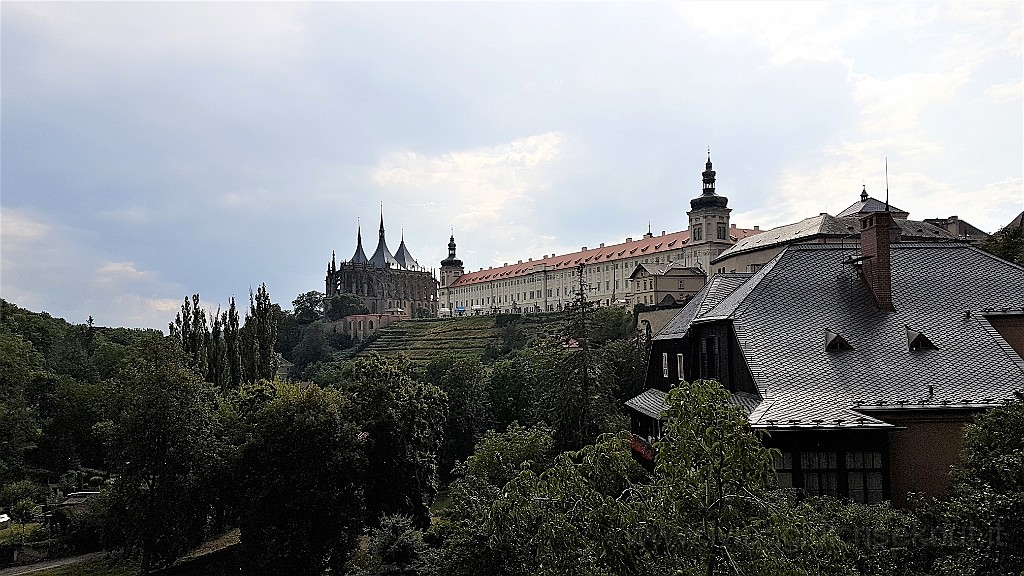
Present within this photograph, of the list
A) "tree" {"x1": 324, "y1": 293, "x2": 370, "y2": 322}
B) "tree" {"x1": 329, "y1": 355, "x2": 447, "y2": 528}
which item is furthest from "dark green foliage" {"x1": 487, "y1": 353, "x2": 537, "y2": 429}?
"tree" {"x1": 324, "y1": 293, "x2": 370, "y2": 322}

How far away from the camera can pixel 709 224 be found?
92.2 m

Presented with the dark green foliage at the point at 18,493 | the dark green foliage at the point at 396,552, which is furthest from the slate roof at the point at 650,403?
the dark green foliage at the point at 18,493

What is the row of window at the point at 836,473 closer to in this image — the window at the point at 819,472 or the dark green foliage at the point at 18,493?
the window at the point at 819,472

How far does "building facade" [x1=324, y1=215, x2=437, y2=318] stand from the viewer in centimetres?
15662

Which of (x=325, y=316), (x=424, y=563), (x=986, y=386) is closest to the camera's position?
(x=986, y=386)

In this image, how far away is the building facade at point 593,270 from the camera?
303ft

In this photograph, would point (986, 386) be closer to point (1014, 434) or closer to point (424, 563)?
point (1014, 434)

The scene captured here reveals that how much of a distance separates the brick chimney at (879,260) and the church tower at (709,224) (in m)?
70.5

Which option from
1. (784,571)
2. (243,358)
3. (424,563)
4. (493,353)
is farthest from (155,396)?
(493,353)

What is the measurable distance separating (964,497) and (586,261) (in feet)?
348

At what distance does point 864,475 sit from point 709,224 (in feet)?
257

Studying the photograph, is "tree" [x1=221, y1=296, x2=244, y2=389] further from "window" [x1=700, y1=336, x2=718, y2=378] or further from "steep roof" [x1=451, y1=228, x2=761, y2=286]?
"steep roof" [x1=451, y1=228, x2=761, y2=286]

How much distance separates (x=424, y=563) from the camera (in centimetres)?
1897

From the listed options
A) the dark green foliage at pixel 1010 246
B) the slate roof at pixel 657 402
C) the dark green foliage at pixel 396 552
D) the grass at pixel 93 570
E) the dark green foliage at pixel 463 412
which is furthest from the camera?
the dark green foliage at pixel 463 412
